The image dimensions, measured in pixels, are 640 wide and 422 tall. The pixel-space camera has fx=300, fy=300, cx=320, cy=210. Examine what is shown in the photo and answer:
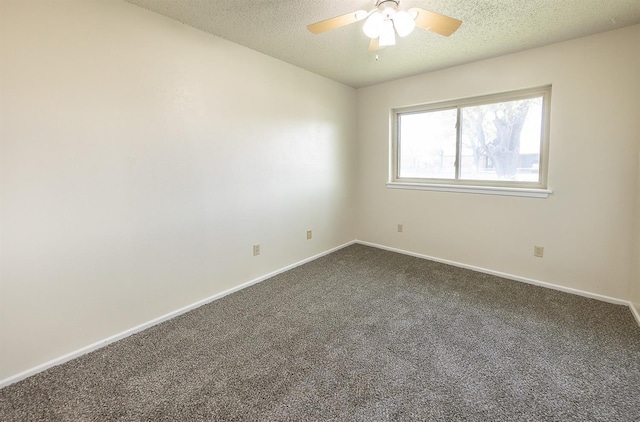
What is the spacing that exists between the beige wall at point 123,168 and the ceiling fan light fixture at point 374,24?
4.57ft

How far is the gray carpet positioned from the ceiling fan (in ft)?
6.49

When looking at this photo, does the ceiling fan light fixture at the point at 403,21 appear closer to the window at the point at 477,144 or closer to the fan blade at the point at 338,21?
the fan blade at the point at 338,21

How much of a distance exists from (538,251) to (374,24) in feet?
8.55

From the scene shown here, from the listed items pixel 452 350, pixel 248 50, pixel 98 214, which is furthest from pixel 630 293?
pixel 98 214

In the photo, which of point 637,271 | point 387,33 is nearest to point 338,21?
point 387,33

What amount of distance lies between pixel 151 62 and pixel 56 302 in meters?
1.71

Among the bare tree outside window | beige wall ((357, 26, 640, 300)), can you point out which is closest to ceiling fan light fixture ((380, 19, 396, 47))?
beige wall ((357, 26, 640, 300))

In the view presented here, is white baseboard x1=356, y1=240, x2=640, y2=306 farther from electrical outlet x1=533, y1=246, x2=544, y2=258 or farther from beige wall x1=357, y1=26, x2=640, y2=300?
electrical outlet x1=533, y1=246, x2=544, y2=258

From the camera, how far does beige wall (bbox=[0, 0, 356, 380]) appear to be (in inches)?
66.4

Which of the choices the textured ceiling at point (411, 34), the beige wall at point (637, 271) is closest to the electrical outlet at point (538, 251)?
the beige wall at point (637, 271)

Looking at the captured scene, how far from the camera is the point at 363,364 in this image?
1.82 meters

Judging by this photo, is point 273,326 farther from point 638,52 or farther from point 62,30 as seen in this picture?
point 638,52

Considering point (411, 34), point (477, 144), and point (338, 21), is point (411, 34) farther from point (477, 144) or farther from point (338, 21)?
point (477, 144)

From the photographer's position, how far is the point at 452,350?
1951mm
